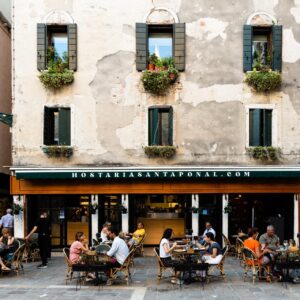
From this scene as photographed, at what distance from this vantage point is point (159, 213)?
61.8 feet

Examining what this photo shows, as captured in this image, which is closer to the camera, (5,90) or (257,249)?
(257,249)

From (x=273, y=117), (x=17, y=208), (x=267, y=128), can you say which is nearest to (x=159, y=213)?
(x=267, y=128)

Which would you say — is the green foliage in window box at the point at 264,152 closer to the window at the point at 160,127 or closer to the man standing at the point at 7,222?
the window at the point at 160,127

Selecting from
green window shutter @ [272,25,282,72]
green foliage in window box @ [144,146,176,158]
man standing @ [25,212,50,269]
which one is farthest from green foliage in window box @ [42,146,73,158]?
green window shutter @ [272,25,282,72]

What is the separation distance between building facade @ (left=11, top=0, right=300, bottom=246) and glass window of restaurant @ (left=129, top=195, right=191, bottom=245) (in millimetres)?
863

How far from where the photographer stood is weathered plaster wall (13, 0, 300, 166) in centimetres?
1761

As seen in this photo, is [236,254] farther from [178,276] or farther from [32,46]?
[32,46]

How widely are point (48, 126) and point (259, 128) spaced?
818 cm

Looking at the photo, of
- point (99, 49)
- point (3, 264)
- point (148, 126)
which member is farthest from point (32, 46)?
point (3, 264)

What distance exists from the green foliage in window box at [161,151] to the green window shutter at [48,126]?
3.77 m

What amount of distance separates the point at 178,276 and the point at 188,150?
6.46 meters

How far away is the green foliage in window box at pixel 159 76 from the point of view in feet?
56.9

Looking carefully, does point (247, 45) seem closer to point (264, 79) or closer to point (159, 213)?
point (264, 79)

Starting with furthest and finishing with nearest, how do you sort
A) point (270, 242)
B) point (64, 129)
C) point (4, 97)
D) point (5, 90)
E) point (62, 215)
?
point (5, 90), point (4, 97), point (62, 215), point (64, 129), point (270, 242)
